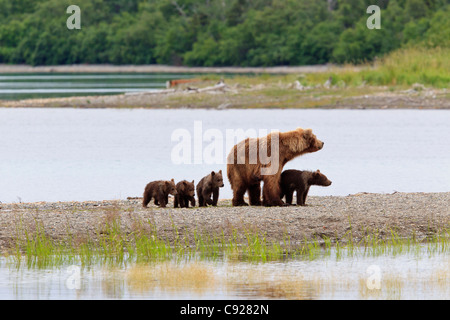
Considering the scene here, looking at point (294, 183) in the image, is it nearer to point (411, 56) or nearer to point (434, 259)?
point (434, 259)

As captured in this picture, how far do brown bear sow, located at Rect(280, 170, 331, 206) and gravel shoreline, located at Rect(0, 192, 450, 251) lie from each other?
0.24 meters

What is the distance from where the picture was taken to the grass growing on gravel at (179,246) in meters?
10.4

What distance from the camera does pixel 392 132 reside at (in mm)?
29859

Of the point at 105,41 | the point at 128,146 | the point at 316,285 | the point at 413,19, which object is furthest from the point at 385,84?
the point at 105,41

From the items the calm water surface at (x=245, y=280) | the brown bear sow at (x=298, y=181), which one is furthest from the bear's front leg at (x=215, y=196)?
the calm water surface at (x=245, y=280)

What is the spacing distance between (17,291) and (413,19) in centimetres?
7381

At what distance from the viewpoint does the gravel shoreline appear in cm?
1135

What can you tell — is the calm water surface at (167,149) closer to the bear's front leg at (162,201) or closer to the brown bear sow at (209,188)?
the bear's front leg at (162,201)

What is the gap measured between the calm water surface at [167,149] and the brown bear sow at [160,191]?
262 cm

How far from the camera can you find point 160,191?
1277cm
